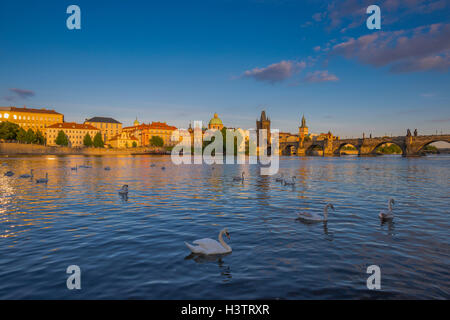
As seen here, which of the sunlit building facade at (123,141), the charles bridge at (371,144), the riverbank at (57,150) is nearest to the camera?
the riverbank at (57,150)

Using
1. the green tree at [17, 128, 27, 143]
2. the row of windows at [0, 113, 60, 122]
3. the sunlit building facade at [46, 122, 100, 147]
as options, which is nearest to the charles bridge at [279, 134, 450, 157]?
the sunlit building facade at [46, 122, 100, 147]

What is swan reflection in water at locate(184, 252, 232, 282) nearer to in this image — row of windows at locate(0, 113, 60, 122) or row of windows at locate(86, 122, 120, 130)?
row of windows at locate(0, 113, 60, 122)

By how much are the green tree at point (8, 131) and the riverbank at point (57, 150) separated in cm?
875

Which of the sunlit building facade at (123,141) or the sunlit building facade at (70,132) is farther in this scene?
the sunlit building facade at (123,141)

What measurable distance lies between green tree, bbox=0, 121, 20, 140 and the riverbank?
8.75 meters

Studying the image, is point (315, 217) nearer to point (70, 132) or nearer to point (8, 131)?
point (8, 131)

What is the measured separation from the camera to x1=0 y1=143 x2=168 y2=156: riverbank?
91719 millimetres

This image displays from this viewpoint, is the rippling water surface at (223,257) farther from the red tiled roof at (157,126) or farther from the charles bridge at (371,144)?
the red tiled roof at (157,126)

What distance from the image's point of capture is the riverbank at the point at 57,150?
301 ft

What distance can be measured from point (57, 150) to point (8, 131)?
16.6 m

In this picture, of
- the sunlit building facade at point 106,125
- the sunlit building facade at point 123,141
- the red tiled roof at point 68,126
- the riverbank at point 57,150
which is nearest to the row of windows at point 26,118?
the red tiled roof at point 68,126

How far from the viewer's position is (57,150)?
108 meters
